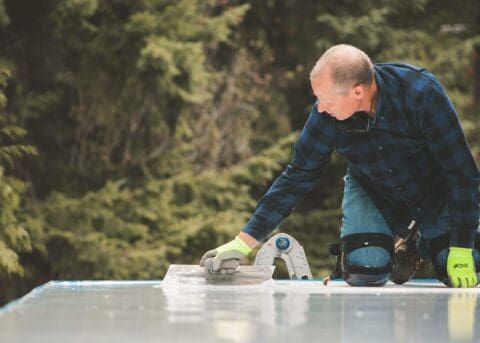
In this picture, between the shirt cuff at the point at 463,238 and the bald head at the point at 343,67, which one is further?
the shirt cuff at the point at 463,238

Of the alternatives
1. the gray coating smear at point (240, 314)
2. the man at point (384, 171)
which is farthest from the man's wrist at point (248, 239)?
the gray coating smear at point (240, 314)

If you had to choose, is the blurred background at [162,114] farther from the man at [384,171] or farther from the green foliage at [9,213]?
the man at [384,171]

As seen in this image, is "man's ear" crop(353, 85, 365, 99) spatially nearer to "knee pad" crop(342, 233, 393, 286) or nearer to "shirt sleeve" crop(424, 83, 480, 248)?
"shirt sleeve" crop(424, 83, 480, 248)

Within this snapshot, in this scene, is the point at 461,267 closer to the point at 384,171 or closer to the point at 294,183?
the point at 384,171

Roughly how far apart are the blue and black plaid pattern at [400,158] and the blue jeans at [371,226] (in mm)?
35

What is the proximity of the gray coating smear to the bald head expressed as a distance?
31.0 inches

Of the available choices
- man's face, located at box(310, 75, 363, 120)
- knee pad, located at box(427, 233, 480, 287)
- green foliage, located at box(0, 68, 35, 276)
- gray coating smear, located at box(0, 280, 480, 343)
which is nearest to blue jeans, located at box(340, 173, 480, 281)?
knee pad, located at box(427, 233, 480, 287)

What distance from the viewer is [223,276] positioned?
433 cm

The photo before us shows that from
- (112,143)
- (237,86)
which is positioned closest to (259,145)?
(237,86)

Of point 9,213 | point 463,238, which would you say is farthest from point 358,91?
point 9,213

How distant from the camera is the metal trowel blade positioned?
4312 millimetres

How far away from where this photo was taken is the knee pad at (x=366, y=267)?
450 cm

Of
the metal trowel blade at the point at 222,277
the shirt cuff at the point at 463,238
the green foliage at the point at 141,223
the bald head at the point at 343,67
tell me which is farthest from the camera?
the green foliage at the point at 141,223

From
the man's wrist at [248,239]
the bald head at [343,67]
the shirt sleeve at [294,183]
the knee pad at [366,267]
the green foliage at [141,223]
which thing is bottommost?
the green foliage at [141,223]
